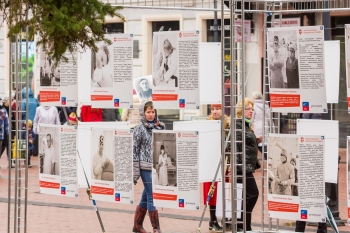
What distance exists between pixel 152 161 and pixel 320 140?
6.72 feet

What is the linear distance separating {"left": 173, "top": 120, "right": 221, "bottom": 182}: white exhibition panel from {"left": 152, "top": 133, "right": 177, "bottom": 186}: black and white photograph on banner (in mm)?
446

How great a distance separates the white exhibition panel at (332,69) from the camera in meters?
10.2

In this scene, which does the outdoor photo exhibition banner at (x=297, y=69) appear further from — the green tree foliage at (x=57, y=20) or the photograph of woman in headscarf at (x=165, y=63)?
the green tree foliage at (x=57, y=20)

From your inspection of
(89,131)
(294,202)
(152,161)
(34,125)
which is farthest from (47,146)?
(34,125)

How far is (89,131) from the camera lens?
11172 millimetres

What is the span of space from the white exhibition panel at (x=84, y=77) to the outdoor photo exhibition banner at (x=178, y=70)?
0.99 meters

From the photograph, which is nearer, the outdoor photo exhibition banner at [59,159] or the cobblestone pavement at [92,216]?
the outdoor photo exhibition banner at [59,159]

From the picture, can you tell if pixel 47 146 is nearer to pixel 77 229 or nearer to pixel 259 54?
pixel 77 229

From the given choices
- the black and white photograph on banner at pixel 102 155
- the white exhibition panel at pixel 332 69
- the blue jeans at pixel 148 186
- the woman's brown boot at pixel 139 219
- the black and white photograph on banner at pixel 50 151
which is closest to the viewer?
the white exhibition panel at pixel 332 69

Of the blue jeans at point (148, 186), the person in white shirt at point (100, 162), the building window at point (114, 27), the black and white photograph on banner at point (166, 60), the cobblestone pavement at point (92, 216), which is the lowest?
the cobblestone pavement at point (92, 216)

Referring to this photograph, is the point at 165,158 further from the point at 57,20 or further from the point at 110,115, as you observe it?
the point at 110,115

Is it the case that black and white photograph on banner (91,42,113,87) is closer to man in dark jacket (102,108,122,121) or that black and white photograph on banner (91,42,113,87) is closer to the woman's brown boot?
the woman's brown boot

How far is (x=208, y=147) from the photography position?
10781 millimetres

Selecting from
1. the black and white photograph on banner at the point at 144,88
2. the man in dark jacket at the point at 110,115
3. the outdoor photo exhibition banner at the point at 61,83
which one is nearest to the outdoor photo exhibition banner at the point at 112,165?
the outdoor photo exhibition banner at the point at 61,83
